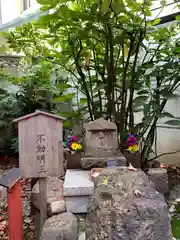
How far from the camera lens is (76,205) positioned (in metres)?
2.30

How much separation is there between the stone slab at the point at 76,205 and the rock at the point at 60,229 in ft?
1.21

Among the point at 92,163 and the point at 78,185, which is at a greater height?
the point at 92,163

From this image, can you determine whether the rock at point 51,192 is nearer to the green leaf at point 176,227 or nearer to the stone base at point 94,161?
the stone base at point 94,161

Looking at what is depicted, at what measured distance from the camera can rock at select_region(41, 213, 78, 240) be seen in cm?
173

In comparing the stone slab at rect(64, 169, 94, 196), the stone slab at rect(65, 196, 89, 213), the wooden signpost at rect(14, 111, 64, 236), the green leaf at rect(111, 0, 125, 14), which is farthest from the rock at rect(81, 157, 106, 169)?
the green leaf at rect(111, 0, 125, 14)

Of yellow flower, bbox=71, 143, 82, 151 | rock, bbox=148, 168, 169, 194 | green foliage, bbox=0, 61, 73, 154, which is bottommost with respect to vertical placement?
rock, bbox=148, 168, 169, 194

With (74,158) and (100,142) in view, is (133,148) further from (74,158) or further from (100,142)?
(74,158)

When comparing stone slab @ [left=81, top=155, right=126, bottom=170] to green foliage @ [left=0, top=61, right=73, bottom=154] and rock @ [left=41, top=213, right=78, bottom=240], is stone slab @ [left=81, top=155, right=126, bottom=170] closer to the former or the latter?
rock @ [left=41, top=213, right=78, bottom=240]

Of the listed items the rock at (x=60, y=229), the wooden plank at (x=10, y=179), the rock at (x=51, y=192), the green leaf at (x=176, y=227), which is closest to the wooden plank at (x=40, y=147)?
the wooden plank at (x=10, y=179)

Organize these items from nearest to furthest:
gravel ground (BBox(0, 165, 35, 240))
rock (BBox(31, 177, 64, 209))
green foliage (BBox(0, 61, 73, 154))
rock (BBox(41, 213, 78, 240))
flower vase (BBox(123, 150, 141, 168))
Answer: rock (BBox(41, 213, 78, 240))
rock (BBox(31, 177, 64, 209))
gravel ground (BBox(0, 165, 35, 240))
flower vase (BBox(123, 150, 141, 168))
green foliage (BBox(0, 61, 73, 154))

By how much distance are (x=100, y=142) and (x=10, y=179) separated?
1.06m

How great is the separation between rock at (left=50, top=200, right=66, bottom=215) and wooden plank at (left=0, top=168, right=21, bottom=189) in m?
0.40

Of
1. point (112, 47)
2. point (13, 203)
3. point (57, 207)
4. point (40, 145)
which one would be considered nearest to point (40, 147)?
point (40, 145)

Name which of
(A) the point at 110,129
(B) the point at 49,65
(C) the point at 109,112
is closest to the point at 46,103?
(B) the point at 49,65
